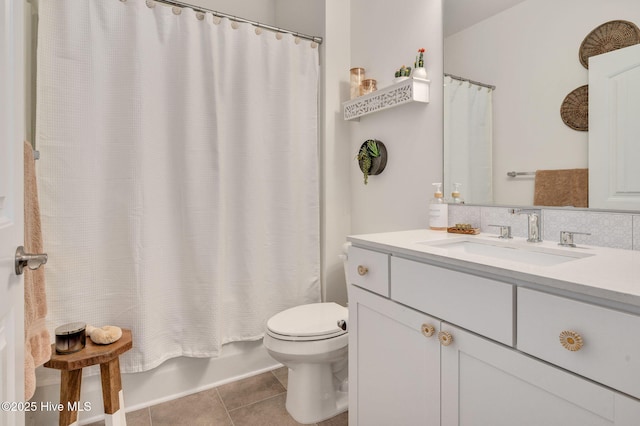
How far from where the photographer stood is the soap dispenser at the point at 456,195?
155cm

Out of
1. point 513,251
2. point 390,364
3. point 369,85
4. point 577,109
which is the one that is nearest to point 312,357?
point 390,364

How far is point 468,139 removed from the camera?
4.91ft

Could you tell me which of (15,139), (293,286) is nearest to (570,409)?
(15,139)

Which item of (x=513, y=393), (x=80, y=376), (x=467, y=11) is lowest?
(x=80, y=376)

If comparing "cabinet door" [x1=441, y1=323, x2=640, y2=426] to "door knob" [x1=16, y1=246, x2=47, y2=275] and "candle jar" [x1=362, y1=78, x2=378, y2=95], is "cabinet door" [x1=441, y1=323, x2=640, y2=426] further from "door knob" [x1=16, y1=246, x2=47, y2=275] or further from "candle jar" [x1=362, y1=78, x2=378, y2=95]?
"candle jar" [x1=362, y1=78, x2=378, y2=95]

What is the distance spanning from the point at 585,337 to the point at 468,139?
101 cm

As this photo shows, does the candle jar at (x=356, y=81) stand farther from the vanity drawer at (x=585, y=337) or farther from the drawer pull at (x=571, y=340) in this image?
the drawer pull at (x=571, y=340)

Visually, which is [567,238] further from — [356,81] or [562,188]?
[356,81]

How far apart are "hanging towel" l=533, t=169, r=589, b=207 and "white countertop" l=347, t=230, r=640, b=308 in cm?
15

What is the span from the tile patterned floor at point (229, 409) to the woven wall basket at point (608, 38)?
177cm

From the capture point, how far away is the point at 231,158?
1.92 meters

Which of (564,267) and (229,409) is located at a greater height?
(564,267)

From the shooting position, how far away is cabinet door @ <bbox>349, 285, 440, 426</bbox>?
39.3 inches

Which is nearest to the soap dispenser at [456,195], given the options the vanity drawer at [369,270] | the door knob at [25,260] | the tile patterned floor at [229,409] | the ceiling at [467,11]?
the vanity drawer at [369,270]
